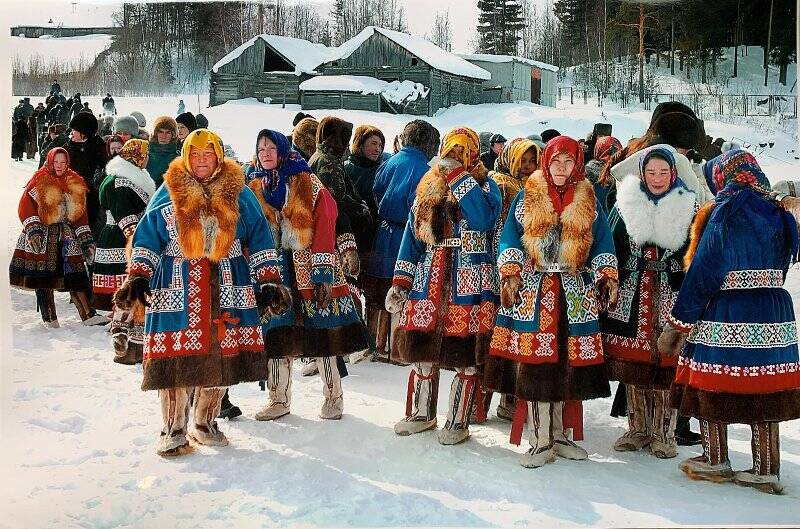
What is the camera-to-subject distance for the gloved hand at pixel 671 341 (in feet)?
12.9

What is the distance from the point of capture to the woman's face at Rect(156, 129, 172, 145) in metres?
5.73

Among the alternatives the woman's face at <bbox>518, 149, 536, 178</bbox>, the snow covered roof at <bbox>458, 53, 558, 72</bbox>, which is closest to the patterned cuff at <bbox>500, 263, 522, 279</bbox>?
the woman's face at <bbox>518, 149, 536, 178</bbox>

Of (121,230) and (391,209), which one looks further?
(391,209)

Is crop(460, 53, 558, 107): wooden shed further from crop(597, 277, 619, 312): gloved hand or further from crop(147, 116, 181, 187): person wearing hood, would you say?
crop(147, 116, 181, 187): person wearing hood

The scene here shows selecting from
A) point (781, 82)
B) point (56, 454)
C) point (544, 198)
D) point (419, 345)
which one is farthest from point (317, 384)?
point (781, 82)

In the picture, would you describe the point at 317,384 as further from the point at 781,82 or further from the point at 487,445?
the point at 781,82

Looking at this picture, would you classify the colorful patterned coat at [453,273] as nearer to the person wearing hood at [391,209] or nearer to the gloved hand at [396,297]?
the gloved hand at [396,297]

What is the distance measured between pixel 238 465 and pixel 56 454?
97 centimetres

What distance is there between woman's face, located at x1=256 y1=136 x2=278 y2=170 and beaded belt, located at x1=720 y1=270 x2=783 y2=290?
2.38m

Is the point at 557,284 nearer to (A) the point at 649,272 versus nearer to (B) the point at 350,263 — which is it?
(A) the point at 649,272

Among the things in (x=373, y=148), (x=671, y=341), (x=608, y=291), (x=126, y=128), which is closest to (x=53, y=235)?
(x=126, y=128)

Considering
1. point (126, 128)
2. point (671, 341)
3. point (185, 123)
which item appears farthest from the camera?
point (126, 128)

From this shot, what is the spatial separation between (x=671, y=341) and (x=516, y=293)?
732mm

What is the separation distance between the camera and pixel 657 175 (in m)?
4.20
